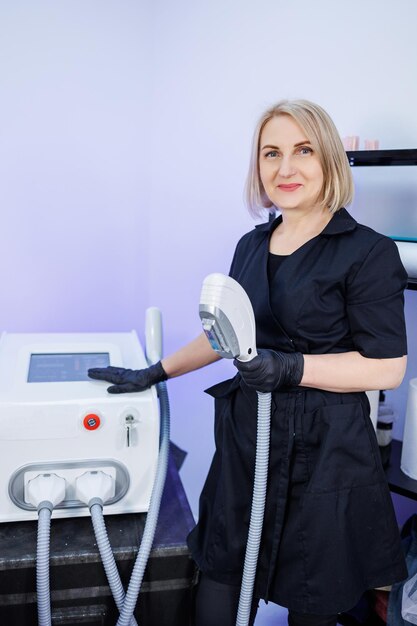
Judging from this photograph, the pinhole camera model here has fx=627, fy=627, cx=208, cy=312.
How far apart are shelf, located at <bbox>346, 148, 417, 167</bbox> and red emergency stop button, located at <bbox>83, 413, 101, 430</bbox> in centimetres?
78

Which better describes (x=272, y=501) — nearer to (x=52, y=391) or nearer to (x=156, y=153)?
(x=52, y=391)

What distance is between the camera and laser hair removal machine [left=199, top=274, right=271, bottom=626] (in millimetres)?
954

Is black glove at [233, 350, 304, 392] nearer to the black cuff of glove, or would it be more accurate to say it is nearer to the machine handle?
the black cuff of glove

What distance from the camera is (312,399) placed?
1.14 metres

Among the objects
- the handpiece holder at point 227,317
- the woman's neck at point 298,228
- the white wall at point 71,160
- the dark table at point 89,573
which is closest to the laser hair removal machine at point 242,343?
the handpiece holder at point 227,317

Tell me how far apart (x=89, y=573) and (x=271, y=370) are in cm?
52

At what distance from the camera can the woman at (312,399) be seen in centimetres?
110

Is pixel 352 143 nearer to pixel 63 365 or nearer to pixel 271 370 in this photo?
pixel 271 370

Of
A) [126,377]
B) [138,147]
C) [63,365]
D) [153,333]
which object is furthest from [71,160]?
[126,377]

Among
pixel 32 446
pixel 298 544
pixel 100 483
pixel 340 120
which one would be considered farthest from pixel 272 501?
pixel 340 120

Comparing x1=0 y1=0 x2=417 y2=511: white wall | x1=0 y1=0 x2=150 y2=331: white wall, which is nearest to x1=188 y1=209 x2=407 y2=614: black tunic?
x1=0 y1=0 x2=417 y2=511: white wall

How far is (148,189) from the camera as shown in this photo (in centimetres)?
229

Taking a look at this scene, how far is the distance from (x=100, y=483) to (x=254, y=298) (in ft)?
1.52

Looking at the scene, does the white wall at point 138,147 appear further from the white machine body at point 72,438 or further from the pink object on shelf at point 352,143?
the white machine body at point 72,438
